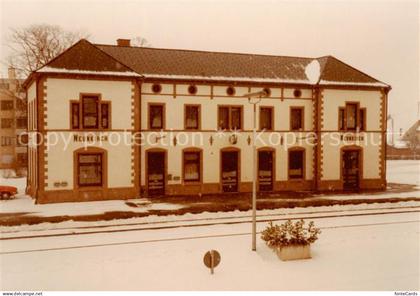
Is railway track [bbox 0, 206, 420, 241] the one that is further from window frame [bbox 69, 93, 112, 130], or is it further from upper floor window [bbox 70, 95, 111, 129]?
upper floor window [bbox 70, 95, 111, 129]

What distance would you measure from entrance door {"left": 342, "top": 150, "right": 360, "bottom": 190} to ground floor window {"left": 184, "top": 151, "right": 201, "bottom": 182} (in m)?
10.6

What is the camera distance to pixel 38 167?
23.4 meters

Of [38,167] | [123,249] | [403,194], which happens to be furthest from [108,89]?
[403,194]

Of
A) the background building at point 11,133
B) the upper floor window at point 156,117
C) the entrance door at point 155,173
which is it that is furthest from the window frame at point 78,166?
the background building at point 11,133

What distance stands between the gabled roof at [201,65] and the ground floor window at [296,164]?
488 cm

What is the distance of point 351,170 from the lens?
99.9 feet

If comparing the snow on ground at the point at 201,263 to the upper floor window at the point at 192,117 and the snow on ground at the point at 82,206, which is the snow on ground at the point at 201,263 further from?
the upper floor window at the point at 192,117

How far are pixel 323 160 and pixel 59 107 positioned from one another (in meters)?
17.5

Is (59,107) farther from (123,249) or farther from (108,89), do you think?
(123,249)

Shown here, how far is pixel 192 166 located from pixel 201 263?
14881 millimetres

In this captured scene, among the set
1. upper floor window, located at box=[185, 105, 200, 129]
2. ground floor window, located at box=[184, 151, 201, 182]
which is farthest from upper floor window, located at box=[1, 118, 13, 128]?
ground floor window, located at box=[184, 151, 201, 182]

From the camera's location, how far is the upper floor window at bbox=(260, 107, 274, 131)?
1133 inches

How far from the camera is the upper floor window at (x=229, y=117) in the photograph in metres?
28.0

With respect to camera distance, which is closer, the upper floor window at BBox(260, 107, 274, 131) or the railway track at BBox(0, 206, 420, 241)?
the railway track at BBox(0, 206, 420, 241)
